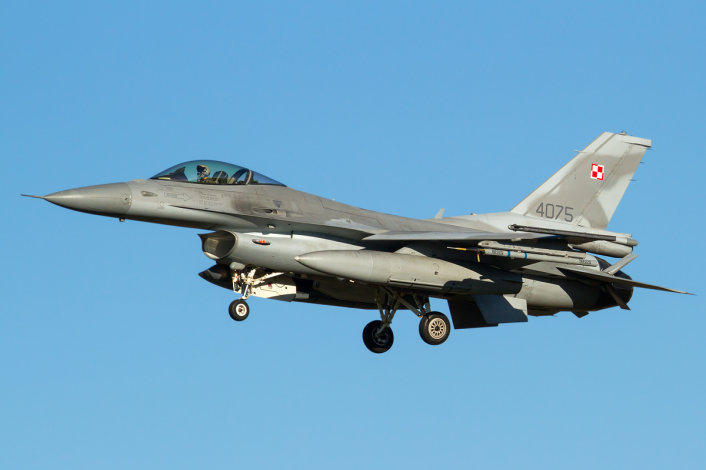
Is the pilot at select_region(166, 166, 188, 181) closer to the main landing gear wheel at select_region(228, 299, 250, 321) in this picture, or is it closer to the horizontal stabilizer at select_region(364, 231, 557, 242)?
the main landing gear wheel at select_region(228, 299, 250, 321)

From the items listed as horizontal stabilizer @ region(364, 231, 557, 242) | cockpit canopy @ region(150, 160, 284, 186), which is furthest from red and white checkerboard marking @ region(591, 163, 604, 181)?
cockpit canopy @ region(150, 160, 284, 186)

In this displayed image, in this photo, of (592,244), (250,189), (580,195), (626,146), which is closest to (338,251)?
(250,189)

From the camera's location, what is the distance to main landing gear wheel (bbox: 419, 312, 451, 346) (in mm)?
16406

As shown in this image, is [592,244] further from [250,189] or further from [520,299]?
[250,189]

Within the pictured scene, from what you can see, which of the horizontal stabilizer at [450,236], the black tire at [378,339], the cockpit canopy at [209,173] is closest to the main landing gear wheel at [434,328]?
the black tire at [378,339]

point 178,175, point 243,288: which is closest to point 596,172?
point 243,288

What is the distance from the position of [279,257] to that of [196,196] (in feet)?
5.67

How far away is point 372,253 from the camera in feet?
49.2

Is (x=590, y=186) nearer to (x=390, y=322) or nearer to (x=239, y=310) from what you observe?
(x=390, y=322)

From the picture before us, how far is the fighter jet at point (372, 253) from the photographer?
14719 millimetres

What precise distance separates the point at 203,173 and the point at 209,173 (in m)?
0.10

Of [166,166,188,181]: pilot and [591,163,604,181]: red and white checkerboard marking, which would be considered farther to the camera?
[591,163,604,181]: red and white checkerboard marking

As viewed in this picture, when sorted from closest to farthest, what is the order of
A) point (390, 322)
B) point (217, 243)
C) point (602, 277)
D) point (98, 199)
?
1. point (98, 199)
2. point (217, 243)
3. point (602, 277)
4. point (390, 322)

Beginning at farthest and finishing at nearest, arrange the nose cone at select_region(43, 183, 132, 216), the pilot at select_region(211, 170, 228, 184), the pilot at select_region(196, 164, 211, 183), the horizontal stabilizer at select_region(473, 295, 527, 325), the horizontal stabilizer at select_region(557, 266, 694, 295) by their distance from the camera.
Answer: the horizontal stabilizer at select_region(557, 266, 694, 295), the horizontal stabilizer at select_region(473, 295, 527, 325), the pilot at select_region(211, 170, 228, 184), the pilot at select_region(196, 164, 211, 183), the nose cone at select_region(43, 183, 132, 216)
